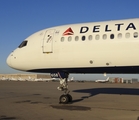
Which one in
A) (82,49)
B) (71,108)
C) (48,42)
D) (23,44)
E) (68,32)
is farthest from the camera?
(23,44)

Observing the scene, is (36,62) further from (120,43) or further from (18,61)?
(120,43)

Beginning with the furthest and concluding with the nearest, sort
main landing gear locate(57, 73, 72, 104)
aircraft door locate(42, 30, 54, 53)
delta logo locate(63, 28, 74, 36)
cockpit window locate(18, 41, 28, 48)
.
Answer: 1. cockpit window locate(18, 41, 28, 48)
2. aircraft door locate(42, 30, 54, 53)
3. main landing gear locate(57, 73, 72, 104)
4. delta logo locate(63, 28, 74, 36)

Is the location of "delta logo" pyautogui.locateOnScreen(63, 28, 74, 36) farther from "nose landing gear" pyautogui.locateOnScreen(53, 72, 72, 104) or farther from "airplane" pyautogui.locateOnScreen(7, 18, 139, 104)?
"nose landing gear" pyautogui.locateOnScreen(53, 72, 72, 104)

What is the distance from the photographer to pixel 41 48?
1733 cm

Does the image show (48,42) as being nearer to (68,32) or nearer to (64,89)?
(68,32)

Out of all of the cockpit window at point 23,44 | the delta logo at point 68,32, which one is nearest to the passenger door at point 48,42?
the delta logo at point 68,32

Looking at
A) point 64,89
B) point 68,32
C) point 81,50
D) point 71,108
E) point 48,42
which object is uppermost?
point 68,32

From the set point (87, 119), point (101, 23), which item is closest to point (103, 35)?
point (101, 23)

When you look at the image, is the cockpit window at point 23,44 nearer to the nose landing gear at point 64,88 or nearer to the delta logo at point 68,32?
the delta logo at point 68,32

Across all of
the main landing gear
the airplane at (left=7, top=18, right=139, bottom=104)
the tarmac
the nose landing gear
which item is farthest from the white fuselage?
the tarmac

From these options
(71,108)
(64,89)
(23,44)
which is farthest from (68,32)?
(71,108)

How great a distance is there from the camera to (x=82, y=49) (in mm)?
15672

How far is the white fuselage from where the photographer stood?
14500mm

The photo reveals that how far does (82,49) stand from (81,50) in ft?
0.33
